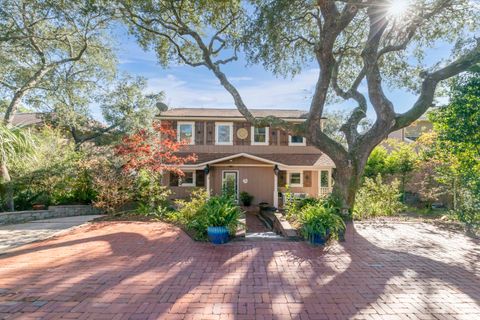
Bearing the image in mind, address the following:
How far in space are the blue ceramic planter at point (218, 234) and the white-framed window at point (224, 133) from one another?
417 inches

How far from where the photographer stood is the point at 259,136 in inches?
669

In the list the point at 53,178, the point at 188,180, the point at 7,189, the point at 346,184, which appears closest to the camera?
the point at 346,184

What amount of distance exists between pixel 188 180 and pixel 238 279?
1232 centimetres

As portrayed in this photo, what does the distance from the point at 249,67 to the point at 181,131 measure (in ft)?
25.4

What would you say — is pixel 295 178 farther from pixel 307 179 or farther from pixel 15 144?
pixel 15 144

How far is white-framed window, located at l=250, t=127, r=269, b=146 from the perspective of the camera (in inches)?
666

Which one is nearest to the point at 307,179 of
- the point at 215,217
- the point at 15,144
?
the point at 215,217

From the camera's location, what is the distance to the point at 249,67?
10672 millimetres

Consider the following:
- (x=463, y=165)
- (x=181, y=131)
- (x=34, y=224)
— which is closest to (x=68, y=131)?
(x=181, y=131)

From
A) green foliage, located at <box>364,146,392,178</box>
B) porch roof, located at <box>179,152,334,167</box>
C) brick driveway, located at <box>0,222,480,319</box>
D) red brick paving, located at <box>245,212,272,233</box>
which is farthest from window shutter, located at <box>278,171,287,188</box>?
brick driveway, located at <box>0,222,480,319</box>

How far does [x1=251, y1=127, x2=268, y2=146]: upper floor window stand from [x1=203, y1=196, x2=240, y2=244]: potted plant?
10107 millimetres

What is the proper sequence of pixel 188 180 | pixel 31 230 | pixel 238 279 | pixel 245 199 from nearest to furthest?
pixel 238 279
pixel 31 230
pixel 245 199
pixel 188 180

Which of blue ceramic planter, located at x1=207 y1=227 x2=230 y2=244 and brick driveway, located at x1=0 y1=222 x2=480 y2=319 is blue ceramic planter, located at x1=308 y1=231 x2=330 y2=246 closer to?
brick driveway, located at x1=0 y1=222 x2=480 y2=319

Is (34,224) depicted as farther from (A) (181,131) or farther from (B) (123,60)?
(B) (123,60)
